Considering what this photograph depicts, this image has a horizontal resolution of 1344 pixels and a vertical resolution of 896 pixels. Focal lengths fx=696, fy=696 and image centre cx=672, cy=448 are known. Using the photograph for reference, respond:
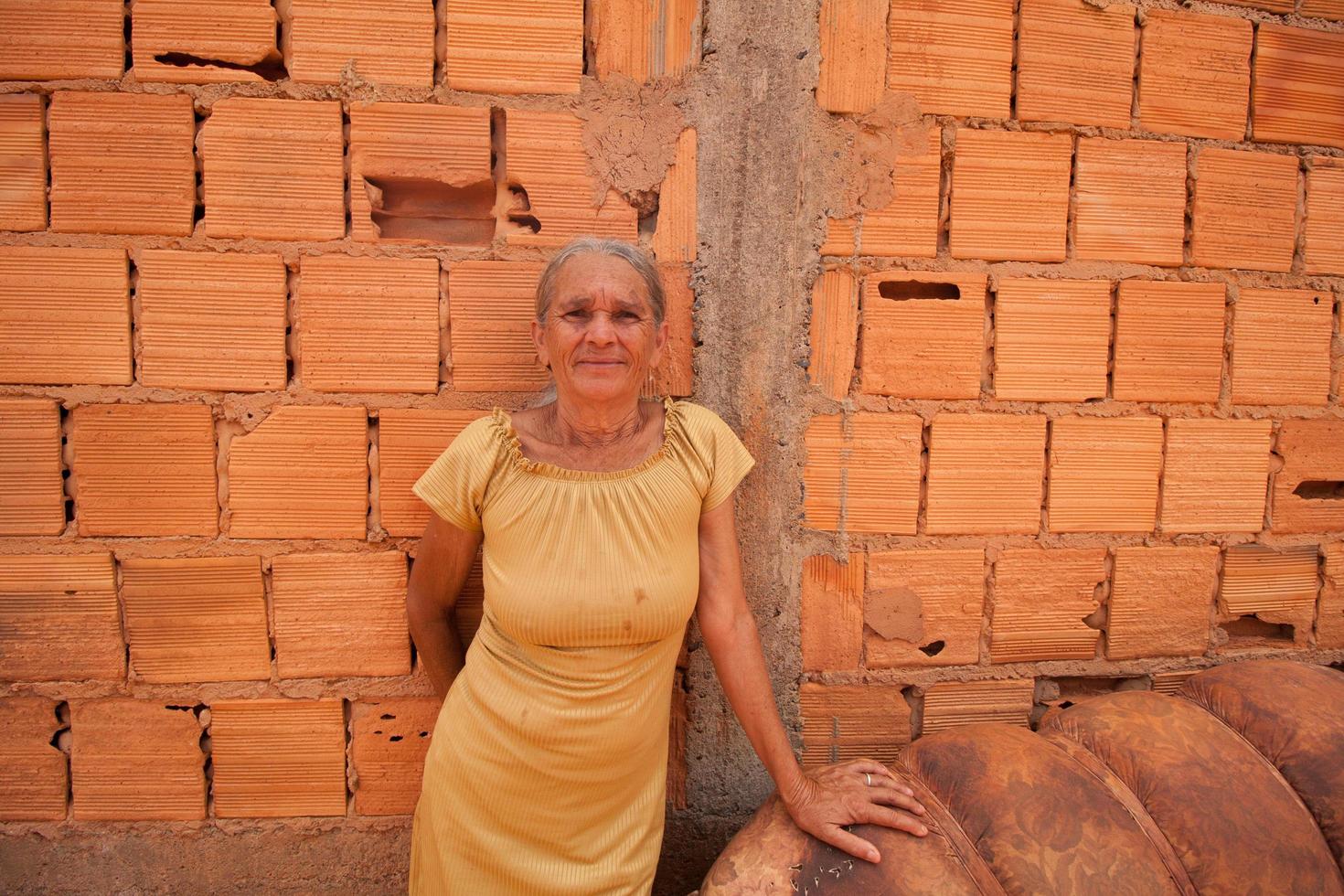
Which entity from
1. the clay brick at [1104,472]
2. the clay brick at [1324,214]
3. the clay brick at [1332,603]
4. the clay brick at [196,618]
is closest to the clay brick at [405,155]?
the clay brick at [196,618]

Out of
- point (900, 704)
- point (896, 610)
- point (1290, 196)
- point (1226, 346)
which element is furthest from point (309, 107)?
point (1290, 196)

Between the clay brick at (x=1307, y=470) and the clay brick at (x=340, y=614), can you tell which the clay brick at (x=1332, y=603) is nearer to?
the clay brick at (x=1307, y=470)

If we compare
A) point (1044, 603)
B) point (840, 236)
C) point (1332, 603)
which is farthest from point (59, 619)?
point (1332, 603)

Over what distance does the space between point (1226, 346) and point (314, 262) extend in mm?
2728

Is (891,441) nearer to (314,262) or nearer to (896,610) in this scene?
(896,610)

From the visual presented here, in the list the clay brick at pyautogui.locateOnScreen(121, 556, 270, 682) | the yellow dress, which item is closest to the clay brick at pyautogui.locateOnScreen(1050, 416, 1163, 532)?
the yellow dress

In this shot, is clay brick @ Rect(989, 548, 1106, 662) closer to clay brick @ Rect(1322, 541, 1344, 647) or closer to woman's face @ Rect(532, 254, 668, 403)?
clay brick @ Rect(1322, 541, 1344, 647)

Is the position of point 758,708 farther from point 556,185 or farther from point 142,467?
point 142,467

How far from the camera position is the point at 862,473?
6.70 feet

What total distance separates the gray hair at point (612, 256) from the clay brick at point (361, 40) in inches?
28.9

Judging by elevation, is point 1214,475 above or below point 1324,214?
below

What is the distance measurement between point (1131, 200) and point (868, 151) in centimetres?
84

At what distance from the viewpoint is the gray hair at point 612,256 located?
1.64m

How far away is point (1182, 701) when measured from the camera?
1899 millimetres
